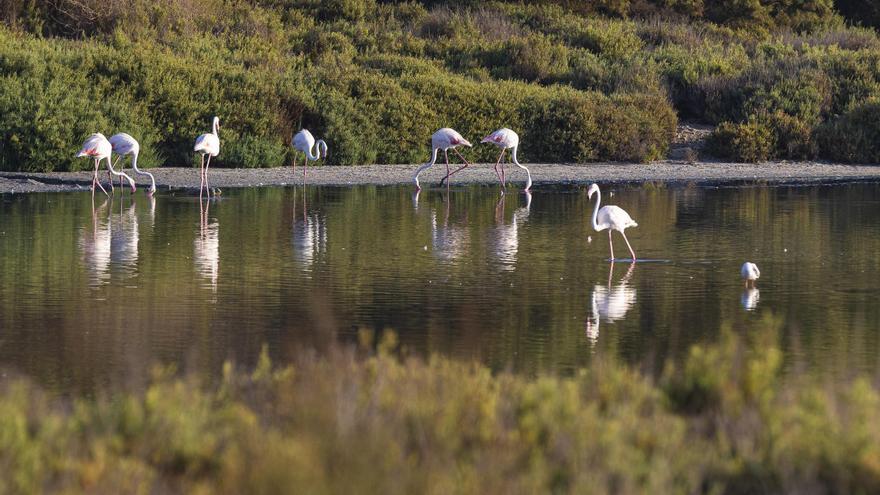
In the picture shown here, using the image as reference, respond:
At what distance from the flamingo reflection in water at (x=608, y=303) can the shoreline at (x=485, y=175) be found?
11.9 metres

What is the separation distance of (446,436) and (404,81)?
77.9ft

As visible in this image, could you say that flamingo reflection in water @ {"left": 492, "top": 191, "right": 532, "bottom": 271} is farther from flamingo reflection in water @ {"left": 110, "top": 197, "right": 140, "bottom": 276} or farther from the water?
flamingo reflection in water @ {"left": 110, "top": 197, "right": 140, "bottom": 276}

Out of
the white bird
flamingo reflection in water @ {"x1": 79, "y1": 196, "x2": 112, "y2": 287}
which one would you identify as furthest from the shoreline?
the white bird

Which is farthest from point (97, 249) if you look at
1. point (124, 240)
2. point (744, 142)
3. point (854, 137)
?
point (854, 137)

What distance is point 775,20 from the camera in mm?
45688

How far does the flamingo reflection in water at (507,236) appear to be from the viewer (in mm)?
14203

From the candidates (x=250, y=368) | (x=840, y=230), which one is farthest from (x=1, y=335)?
(x=840, y=230)

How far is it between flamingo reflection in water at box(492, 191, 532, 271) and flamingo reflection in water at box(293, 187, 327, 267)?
182 centimetres

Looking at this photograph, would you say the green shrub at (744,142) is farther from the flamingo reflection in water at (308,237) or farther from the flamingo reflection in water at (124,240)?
the flamingo reflection in water at (124,240)

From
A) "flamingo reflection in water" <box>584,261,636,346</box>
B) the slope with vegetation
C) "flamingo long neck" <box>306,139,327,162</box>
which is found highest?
the slope with vegetation

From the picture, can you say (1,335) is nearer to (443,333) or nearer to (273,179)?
(443,333)

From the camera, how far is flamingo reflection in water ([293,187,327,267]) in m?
14.2

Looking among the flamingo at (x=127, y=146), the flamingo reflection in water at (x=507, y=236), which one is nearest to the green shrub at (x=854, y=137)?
the flamingo reflection in water at (x=507, y=236)

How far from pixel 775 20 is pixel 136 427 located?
42.2 metres
